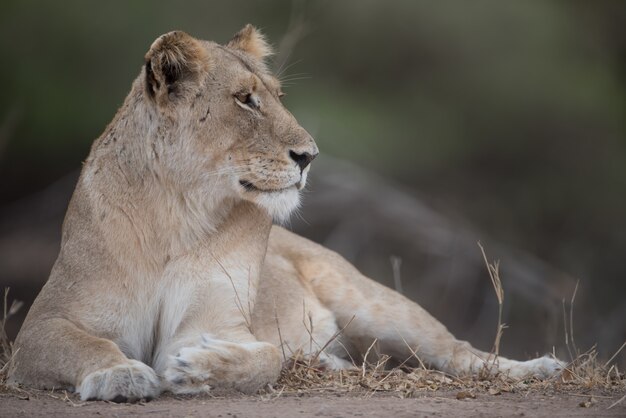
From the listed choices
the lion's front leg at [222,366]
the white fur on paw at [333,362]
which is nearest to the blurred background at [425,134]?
the white fur on paw at [333,362]

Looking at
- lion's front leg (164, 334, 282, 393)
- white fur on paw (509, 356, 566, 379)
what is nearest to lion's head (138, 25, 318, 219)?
lion's front leg (164, 334, 282, 393)

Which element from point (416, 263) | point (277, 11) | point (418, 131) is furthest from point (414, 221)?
point (277, 11)

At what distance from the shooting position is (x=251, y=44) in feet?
16.0

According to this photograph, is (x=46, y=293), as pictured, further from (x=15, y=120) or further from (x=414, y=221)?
(x=414, y=221)

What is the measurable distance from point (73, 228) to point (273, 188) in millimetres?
741

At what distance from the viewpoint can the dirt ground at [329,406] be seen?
11.2ft

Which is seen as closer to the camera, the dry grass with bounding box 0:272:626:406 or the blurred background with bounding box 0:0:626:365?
the dry grass with bounding box 0:272:626:406

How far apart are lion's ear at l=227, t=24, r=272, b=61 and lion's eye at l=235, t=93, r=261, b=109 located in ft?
1.80

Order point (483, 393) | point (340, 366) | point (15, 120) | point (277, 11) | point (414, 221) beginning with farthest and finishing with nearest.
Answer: point (277, 11), point (414, 221), point (15, 120), point (340, 366), point (483, 393)

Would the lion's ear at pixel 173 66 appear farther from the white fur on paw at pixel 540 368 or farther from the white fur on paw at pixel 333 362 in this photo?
the white fur on paw at pixel 540 368

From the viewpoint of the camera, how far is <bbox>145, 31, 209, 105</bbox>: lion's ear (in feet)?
13.7

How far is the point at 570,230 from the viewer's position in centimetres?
1085

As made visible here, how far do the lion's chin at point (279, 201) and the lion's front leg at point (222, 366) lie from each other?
0.52 m

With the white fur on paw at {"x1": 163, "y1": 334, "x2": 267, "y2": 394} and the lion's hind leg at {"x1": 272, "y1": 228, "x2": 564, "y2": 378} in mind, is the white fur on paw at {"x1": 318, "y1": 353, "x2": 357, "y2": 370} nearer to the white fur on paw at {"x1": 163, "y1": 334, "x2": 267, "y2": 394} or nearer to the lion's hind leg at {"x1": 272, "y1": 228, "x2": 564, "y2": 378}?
the lion's hind leg at {"x1": 272, "y1": 228, "x2": 564, "y2": 378}
